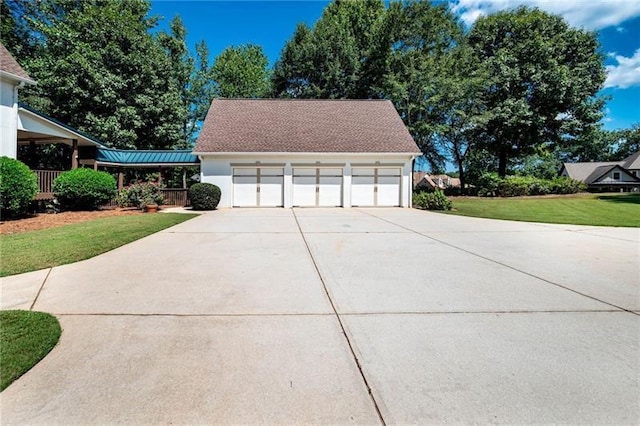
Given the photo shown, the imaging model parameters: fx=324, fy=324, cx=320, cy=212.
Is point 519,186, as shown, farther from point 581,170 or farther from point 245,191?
point 581,170

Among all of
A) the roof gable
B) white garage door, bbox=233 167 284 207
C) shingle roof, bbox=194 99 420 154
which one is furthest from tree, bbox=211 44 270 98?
the roof gable

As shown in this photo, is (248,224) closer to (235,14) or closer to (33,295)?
(33,295)

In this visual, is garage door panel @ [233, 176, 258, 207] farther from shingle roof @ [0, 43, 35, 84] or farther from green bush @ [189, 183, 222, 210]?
shingle roof @ [0, 43, 35, 84]

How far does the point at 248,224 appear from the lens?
10.3 m

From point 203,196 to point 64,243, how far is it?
865cm

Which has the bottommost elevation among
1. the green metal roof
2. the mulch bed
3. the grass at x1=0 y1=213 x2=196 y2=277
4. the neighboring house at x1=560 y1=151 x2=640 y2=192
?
the grass at x1=0 y1=213 x2=196 y2=277

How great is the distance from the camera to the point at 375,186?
1764 cm

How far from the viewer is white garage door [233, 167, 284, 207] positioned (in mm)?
17016

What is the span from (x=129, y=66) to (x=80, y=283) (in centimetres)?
2310

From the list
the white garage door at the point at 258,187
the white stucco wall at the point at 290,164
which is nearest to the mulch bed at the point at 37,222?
the white stucco wall at the point at 290,164

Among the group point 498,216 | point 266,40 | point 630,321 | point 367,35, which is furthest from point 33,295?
point 266,40

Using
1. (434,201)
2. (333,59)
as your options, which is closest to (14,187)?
(434,201)

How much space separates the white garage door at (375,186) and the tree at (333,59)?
1340 cm

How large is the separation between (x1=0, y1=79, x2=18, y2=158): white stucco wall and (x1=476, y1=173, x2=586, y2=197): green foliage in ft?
85.4
